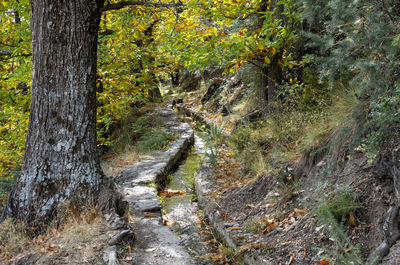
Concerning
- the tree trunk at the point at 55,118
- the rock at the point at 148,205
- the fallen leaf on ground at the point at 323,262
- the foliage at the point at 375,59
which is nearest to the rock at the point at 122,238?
the tree trunk at the point at 55,118

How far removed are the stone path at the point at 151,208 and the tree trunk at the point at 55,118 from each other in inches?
37.5

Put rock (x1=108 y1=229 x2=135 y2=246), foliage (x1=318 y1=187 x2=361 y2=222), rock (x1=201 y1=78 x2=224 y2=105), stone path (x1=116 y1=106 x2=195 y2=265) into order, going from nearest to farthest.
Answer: foliage (x1=318 y1=187 x2=361 y2=222) → rock (x1=108 y1=229 x2=135 y2=246) → stone path (x1=116 y1=106 x2=195 y2=265) → rock (x1=201 y1=78 x2=224 y2=105)

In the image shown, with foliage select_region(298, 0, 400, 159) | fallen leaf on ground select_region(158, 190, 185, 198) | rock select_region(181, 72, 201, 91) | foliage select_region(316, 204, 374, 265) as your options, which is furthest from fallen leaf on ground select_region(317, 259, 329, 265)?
rock select_region(181, 72, 201, 91)

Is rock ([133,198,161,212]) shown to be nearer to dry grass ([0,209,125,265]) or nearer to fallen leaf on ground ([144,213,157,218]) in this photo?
fallen leaf on ground ([144,213,157,218])

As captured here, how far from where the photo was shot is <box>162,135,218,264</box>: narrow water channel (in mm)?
4270

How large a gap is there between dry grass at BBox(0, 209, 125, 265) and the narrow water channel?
1.19m

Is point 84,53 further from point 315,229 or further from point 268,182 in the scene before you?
point 315,229

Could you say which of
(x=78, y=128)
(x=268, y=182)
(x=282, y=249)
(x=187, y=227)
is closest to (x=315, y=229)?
(x=282, y=249)

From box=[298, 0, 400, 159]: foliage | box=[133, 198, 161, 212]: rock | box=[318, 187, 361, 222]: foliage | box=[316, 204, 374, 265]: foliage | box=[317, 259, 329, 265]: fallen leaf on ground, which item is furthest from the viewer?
box=[133, 198, 161, 212]: rock

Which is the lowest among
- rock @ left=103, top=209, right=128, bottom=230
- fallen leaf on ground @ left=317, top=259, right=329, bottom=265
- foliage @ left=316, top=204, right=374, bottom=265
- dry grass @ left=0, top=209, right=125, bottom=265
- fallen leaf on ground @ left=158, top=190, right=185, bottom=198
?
fallen leaf on ground @ left=158, top=190, right=185, bottom=198

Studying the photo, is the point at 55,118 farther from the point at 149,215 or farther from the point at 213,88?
the point at 213,88

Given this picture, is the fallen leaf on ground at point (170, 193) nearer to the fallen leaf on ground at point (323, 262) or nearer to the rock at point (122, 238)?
the rock at point (122, 238)

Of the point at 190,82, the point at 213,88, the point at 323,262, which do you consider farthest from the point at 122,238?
the point at 190,82

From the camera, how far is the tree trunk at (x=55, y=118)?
4102mm
